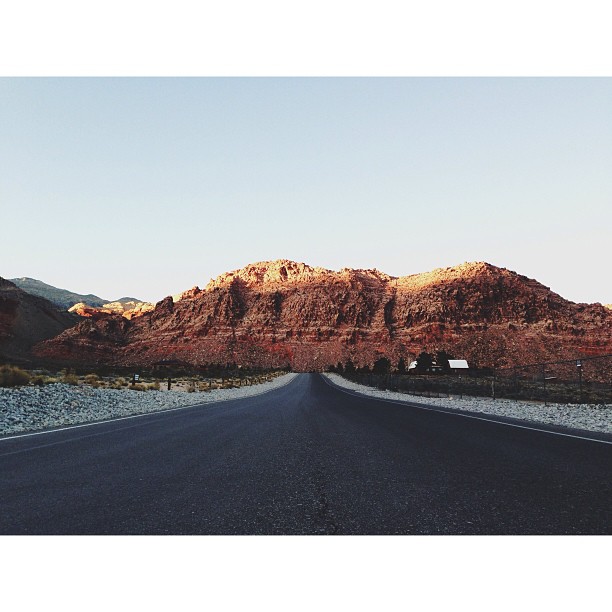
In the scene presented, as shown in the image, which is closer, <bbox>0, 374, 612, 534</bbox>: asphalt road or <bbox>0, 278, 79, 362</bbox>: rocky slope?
<bbox>0, 374, 612, 534</bbox>: asphalt road

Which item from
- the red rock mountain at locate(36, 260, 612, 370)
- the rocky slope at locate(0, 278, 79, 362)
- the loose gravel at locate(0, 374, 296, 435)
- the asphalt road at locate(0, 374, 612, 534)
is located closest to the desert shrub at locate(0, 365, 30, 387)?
the loose gravel at locate(0, 374, 296, 435)

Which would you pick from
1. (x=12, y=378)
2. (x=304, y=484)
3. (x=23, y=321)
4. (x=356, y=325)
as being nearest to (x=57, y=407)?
(x=12, y=378)

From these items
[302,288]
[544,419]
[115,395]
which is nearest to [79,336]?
[302,288]

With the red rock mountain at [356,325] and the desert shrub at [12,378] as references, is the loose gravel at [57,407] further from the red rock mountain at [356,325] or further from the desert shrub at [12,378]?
the red rock mountain at [356,325]

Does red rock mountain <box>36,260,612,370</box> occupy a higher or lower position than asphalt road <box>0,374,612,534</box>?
higher

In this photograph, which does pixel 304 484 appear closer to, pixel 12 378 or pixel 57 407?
pixel 57 407

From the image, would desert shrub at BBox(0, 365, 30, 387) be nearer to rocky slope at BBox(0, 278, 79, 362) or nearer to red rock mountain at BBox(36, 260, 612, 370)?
red rock mountain at BBox(36, 260, 612, 370)
